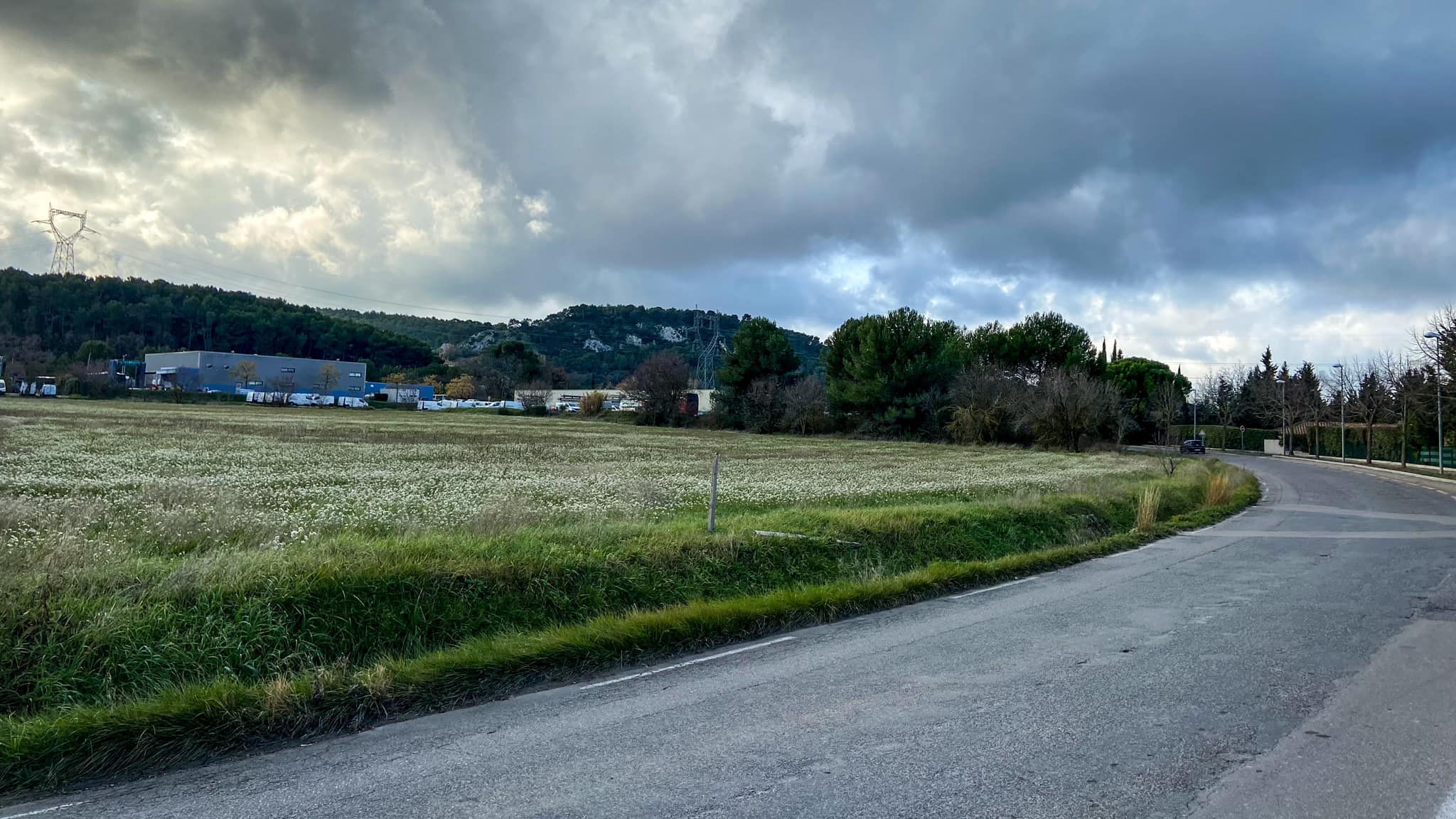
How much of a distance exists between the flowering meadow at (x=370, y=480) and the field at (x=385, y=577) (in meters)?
0.12

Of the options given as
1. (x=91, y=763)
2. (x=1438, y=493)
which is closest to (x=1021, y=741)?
(x=91, y=763)

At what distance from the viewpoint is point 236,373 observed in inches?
4973

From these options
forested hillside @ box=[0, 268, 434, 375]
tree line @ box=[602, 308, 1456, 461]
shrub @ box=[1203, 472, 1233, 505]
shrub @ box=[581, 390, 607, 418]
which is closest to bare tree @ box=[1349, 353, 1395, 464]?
tree line @ box=[602, 308, 1456, 461]

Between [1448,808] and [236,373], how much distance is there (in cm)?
14526

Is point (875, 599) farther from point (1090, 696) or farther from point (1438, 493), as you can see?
point (1438, 493)

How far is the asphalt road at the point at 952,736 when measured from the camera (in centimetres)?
447

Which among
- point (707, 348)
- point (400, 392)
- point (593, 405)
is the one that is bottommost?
point (593, 405)

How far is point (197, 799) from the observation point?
4.66 m

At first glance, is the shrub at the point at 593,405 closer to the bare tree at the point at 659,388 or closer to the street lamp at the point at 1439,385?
the bare tree at the point at 659,388

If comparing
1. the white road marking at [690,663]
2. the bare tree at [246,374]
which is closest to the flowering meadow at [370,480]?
the white road marking at [690,663]

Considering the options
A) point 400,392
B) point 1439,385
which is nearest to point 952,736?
point 1439,385

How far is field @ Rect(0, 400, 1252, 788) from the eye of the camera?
6051 millimetres

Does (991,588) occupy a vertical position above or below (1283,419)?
below

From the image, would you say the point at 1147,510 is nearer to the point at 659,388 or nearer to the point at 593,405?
the point at 659,388
